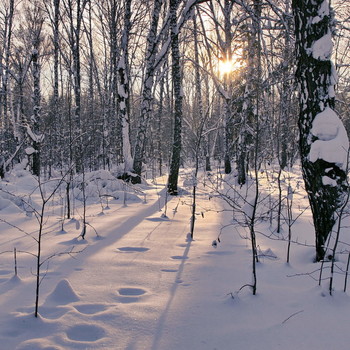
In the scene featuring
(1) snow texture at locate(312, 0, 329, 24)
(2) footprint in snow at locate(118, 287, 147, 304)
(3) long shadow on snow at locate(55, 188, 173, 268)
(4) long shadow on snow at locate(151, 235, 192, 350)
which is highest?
(1) snow texture at locate(312, 0, 329, 24)

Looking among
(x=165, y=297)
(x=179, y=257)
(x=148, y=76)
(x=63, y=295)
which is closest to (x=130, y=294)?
(x=165, y=297)

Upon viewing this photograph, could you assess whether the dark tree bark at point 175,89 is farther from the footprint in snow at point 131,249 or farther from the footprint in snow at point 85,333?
the footprint in snow at point 85,333

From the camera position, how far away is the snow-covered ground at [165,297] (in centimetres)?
181

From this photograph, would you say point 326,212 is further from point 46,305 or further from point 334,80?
point 46,305

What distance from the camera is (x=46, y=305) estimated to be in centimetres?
214

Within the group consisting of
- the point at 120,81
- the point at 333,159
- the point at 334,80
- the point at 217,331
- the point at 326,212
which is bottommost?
the point at 217,331

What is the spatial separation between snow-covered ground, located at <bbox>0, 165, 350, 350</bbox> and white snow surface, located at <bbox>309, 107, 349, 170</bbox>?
932mm

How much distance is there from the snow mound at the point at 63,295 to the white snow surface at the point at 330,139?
8.56 ft

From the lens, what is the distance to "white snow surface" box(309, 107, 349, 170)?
111 inches

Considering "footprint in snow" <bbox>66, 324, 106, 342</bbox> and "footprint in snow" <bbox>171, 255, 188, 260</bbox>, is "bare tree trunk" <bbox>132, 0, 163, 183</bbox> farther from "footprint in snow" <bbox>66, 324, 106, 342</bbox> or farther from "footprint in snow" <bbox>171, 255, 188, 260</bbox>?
"footprint in snow" <bbox>66, 324, 106, 342</bbox>

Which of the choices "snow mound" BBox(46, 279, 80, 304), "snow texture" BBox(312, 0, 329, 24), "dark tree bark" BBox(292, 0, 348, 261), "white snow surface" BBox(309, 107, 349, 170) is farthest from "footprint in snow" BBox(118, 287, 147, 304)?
"snow texture" BBox(312, 0, 329, 24)

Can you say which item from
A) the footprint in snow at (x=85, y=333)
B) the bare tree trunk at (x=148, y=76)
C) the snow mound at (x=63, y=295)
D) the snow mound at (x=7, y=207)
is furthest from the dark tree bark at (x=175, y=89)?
the footprint in snow at (x=85, y=333)

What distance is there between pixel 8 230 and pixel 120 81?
6.78 metres

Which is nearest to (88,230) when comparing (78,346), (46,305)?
(46,305)
